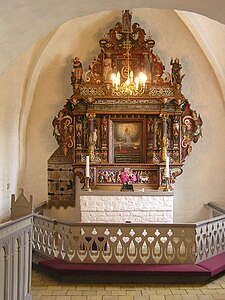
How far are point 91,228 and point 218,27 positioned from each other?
5505 mm

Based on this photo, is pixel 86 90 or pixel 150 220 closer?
pixel 150 220

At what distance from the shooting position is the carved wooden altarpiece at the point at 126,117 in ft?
29.6

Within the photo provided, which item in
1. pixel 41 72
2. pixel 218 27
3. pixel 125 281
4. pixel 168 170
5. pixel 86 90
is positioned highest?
pixel 218 27

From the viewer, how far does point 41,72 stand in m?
9.88

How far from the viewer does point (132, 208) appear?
8.40 metres

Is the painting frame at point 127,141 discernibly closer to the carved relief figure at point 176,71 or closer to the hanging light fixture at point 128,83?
the hanging light fixture at point 128,83

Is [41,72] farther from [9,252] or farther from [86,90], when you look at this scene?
[9,252]

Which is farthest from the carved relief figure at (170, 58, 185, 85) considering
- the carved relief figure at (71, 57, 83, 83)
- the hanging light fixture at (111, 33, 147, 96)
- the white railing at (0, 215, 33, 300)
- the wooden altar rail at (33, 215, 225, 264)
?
the white railing at (0, 215, 33, 300)

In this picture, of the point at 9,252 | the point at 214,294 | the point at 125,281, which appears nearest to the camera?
the point at 9,252

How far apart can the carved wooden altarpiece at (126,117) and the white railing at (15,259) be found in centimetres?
456

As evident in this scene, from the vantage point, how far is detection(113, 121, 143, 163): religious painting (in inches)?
369

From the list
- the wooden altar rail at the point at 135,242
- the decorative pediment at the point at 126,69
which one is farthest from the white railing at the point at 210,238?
the decorative pediment at the point at 126,69

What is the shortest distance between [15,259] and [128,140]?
5.64 meters

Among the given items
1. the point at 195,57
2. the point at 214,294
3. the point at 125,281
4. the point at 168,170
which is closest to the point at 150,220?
the point at 168,170
